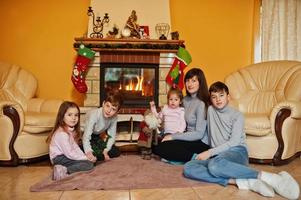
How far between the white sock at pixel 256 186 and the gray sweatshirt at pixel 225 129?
32cm

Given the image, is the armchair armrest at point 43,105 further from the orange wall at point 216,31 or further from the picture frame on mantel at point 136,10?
the orange wall at point 216,31

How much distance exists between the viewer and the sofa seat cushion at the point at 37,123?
2.93m

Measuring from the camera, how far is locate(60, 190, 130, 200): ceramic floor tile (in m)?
2.10

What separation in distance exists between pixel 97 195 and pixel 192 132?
1.09 m

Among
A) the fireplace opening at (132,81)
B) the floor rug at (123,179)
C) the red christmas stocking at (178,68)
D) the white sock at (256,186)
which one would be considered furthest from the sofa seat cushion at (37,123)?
the white sock at (256,186)

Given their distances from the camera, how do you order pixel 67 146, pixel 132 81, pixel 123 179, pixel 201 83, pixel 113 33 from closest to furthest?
pixel 123 179, pixel 67 146, pixel 201 83, pixel 113 33, pixel 132 81

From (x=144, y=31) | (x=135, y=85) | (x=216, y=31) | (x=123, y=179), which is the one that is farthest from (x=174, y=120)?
(x=216, y=31)

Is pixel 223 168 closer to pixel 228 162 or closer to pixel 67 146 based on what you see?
pixel 228 162

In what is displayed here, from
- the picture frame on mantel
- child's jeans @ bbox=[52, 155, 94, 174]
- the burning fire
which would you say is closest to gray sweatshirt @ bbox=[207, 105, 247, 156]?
child's jeans @ bbox=[52, 155, 94, 174]

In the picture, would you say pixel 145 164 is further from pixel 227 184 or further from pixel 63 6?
pixel 63 6

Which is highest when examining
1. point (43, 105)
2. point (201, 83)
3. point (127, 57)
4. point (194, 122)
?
point (127, 57)

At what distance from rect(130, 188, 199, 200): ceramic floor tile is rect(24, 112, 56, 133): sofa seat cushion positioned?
1183mm

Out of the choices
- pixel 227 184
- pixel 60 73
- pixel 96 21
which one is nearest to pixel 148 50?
pixel 96 21

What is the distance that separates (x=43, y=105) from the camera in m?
3.52
